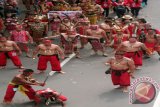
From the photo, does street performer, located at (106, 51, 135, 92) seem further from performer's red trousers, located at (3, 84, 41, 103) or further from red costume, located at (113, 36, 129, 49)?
red costume, located at (113, 36, 129, 49)

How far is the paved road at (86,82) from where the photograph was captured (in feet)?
42.7

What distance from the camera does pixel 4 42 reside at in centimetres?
1605

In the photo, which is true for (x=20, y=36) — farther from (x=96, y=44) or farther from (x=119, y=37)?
(x=119, y=37)

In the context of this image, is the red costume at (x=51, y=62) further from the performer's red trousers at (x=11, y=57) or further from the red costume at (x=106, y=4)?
the red costume at (x=106, y=4)

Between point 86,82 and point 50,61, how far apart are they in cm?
157

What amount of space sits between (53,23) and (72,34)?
2.45 metres

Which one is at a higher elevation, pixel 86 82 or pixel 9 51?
pixel 9 51

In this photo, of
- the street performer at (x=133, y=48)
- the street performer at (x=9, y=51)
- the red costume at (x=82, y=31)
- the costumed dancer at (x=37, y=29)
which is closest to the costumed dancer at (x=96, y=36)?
the red costume at (x=82, y=31)

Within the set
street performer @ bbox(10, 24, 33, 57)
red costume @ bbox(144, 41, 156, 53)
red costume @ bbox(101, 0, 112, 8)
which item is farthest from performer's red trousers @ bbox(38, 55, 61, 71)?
red costume @ bbox(101, 0, 112, 8)

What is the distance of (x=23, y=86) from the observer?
12.5m

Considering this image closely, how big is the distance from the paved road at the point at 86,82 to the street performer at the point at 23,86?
0.28m

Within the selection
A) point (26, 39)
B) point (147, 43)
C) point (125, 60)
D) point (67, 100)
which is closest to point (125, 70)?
point (125, 60)

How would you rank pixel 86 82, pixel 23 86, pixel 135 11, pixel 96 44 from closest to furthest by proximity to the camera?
pixel 23 86 → pixel 86 82 → pixel 96 44 → pixel 135 11

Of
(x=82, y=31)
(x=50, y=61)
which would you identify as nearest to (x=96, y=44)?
(x=82, y=31)
